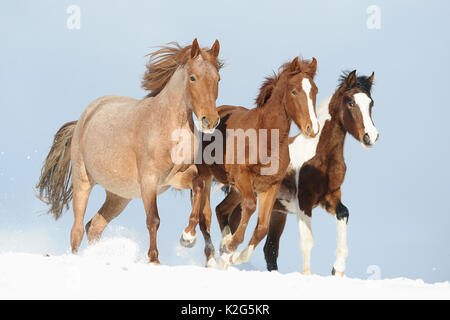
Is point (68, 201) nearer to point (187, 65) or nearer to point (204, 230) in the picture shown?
point (204, 230)

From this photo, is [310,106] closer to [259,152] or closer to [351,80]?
[259,152]

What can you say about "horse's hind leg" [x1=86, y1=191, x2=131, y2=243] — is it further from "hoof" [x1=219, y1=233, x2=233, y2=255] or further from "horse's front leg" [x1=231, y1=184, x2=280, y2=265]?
"horse's front leg" [x1=231, y1=184, x2=280, y2=265]

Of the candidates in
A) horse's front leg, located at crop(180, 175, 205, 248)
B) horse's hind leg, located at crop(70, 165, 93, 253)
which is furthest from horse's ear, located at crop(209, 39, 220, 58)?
horse's hind leg, located at crop(70, 165, 93, 253)

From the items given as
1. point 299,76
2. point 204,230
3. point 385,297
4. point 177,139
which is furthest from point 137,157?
point 385,297

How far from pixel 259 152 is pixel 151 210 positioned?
1.52m

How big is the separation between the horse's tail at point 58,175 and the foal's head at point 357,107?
443 centimetres

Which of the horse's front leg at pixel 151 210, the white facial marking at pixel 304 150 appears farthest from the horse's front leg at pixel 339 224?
the horse's front leg at pixel 151 210

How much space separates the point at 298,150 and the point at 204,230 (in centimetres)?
200

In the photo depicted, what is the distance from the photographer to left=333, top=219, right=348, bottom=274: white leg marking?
958cm

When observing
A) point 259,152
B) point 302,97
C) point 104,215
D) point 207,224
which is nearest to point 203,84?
point 259,152

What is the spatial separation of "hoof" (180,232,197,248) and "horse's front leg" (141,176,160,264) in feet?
1.06

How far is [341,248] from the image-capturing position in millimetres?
9609

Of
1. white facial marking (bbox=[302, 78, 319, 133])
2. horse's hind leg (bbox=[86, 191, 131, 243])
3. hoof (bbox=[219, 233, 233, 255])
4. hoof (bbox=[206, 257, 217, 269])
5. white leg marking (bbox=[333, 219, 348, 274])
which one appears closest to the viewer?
white facial marking (bbox=[302, 78, 319, 133])

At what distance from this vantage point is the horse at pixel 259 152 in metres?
8.78
